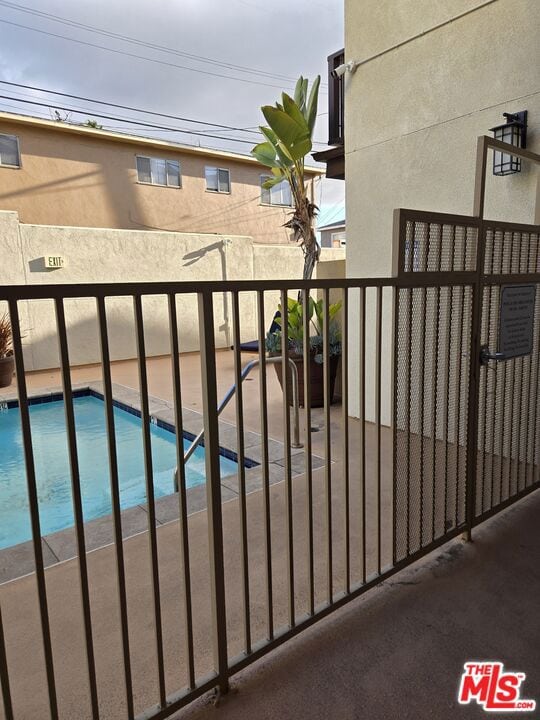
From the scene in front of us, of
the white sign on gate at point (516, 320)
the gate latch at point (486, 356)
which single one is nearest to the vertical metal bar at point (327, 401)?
the gate latch at point (486, 356)

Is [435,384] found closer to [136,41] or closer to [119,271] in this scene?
[119,271]

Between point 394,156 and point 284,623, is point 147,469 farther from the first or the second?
point 394,156

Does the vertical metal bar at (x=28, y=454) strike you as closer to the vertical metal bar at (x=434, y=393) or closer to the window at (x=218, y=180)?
the vertical metal bar at (x=434, y=393)

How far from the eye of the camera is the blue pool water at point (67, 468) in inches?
161

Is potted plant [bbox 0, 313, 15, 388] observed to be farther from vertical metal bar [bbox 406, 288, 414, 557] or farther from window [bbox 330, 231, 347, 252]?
window [bbox 330, 231, 347, 252]

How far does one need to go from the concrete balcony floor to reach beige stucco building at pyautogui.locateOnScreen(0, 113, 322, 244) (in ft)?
34.0

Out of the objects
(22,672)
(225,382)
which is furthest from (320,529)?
(225,382)

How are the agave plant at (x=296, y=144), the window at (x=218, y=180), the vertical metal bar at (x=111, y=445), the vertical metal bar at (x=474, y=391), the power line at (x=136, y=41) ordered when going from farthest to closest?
the power line at (x=136, y=41) → the window at (x=218, y=180) → the agave plant at (x=296, y=144) → the vertical metal bar at (x=474, y=391) → the vertical metal bar at (x=111, y=445)

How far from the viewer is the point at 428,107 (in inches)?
145

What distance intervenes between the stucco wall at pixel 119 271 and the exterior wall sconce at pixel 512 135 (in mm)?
6822

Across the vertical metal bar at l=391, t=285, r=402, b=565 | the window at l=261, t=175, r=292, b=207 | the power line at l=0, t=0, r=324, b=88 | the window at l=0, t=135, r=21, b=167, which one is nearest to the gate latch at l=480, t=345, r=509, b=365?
the vertical metal bar at l=391, t=285, r=402, b=565

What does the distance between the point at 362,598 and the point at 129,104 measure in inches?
610

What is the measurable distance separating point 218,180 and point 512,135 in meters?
11.4

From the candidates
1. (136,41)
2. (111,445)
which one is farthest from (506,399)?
(136,41)
